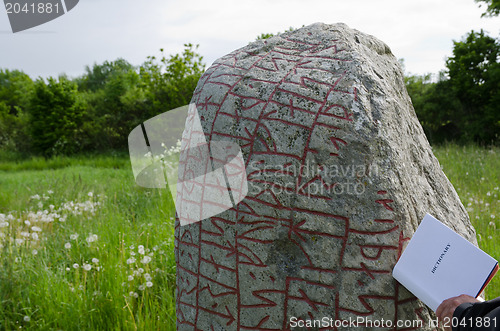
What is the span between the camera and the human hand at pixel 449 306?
161cm

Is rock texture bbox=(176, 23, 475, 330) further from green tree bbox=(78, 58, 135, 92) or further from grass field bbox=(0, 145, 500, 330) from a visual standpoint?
green tree bbox=(78, 58, 135, 92)

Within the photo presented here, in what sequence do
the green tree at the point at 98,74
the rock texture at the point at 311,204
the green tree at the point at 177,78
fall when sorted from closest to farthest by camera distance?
the rock texture at the point at 311,204
the green tree at the point at 177,78
the green tree at the point at 98,74

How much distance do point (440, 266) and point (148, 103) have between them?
14.6m

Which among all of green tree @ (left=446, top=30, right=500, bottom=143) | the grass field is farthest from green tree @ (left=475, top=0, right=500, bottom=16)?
the grass field

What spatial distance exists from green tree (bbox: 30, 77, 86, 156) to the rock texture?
50.1 ft

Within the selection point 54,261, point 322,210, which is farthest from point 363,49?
point 54,261

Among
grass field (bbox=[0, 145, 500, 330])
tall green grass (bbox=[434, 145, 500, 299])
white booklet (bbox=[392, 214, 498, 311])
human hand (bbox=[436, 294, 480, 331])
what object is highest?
white booklet (bbox=[392, 214, 498, 311])

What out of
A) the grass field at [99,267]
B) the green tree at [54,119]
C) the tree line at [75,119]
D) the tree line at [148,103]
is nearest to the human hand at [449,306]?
the grass field at [99,267]

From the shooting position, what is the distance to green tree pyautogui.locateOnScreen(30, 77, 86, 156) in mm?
15828

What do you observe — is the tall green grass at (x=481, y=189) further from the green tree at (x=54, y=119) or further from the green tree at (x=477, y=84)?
the green tree at (x=54, y=119)

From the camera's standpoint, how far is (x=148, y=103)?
15312 millimetres

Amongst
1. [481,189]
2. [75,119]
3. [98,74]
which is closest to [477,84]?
[481,189]

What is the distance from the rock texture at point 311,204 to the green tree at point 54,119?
15.3m

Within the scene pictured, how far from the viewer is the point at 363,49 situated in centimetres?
231
